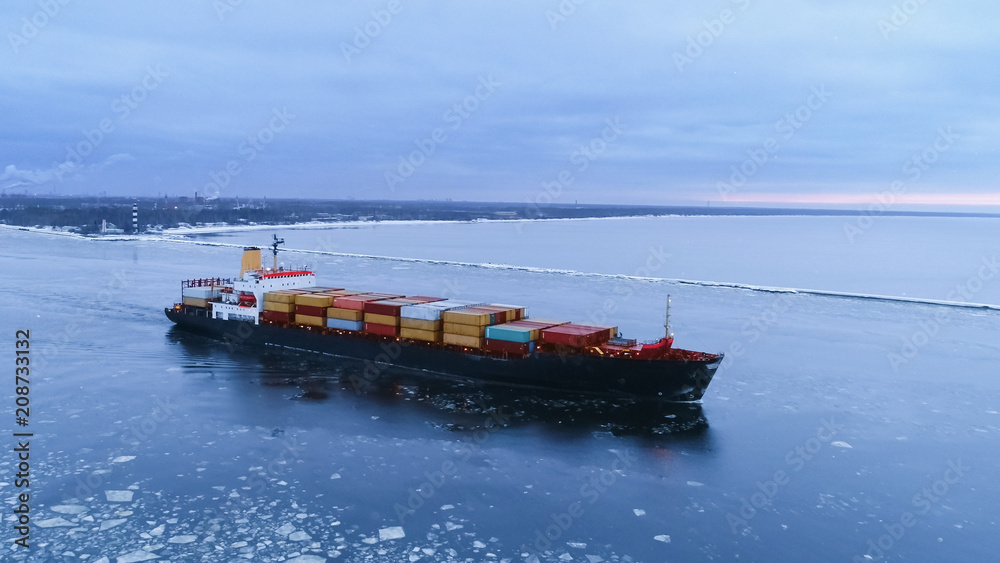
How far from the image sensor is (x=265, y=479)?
15320 mm

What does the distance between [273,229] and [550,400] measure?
12124cm

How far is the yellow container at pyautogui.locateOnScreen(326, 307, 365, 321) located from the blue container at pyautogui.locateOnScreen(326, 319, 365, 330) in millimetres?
137

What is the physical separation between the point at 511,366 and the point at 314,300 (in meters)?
10.8

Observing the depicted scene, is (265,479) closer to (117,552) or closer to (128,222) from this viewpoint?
(117,552)

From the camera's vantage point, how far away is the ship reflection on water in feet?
65.6

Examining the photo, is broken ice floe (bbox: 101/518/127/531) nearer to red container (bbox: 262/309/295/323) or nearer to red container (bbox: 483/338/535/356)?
red container (bbox: 483/338/535/356)

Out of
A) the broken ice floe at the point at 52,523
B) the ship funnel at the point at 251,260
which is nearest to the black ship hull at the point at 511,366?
the ship funnel at the point at 251,260

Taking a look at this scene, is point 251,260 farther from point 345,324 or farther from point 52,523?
point 52,523

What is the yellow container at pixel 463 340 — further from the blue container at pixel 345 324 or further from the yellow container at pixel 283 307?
the yellow container at pixel 283 307

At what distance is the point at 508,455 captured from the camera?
17.3 m

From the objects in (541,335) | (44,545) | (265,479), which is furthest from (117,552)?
(541,335)

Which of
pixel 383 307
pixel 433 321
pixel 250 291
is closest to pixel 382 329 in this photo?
pixel 383 307

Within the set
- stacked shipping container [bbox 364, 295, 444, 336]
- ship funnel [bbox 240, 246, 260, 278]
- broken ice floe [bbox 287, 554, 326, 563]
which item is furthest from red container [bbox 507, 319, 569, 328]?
ship funnel [bbox 240, 246, 260, 278]

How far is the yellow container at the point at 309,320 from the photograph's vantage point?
1143 inches
